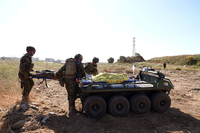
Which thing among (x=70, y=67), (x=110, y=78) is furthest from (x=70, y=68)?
(x=110, y=78)

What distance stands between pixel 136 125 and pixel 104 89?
149cm

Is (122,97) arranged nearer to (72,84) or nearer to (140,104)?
(140,104)

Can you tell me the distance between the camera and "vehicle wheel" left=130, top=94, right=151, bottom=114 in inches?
181

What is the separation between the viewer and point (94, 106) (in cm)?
441

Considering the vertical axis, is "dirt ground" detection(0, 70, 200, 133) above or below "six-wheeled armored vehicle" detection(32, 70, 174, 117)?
below

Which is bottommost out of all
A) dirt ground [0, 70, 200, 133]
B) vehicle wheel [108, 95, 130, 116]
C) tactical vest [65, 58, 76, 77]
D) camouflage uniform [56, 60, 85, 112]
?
dirt ground [0, 70, 200, 133]

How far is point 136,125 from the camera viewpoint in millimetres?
4066

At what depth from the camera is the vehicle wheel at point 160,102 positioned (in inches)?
189

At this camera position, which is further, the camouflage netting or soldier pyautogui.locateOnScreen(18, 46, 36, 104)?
soldier pyautogui.locateOnScreen(18, 46, 36, 104)

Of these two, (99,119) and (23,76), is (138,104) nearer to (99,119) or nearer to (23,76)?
(99,119)

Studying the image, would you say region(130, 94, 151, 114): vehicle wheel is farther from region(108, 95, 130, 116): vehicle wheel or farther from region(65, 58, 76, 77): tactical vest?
region(65, 58, 76, 77): tactical vest

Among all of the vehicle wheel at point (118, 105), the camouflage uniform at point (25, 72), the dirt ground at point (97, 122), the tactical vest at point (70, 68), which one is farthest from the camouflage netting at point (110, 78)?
the camouflage uniform at point (25, 72)

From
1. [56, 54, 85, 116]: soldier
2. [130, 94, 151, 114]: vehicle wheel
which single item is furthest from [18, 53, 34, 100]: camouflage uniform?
[130, 94, 151, 114]: vehicle wheel

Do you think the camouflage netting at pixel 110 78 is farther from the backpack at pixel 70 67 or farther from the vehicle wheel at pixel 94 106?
the backpack at pixel 70 67
